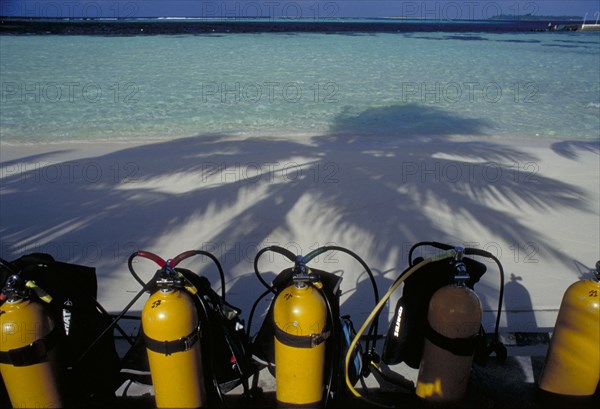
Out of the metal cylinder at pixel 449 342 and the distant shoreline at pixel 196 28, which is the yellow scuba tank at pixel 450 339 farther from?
the distant shoreline at pixel 196 28

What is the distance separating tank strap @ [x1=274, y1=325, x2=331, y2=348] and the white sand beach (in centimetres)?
114

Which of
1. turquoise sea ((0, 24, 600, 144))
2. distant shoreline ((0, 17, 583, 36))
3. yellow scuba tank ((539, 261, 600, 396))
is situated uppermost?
distant shoreline ((0, 17, 583, 36))

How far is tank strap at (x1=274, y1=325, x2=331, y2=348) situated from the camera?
184 cm

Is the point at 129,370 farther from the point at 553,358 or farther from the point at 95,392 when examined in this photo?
the point at 553,358

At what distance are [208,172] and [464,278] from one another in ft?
14.4

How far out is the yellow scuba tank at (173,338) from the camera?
1.78 m

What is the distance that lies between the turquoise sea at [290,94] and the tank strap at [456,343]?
23.8 ft

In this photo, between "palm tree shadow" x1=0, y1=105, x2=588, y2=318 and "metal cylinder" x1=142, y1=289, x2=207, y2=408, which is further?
"palm tree shadow" x1=0, y1=105, x2=588, y2=318

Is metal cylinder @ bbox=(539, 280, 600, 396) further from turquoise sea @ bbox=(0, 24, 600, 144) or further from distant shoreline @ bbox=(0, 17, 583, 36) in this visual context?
distant shoreline @ bbox=(0, 17, 583, 36)

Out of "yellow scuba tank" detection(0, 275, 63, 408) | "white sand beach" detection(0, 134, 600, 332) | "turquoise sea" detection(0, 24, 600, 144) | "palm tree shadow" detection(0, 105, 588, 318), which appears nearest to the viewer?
"yellow scuba tank" detection(0, 275, 63, 408)

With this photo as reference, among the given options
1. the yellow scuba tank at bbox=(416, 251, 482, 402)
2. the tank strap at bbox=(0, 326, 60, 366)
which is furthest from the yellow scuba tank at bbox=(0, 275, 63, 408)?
the yellow scuba tank at bbox=(416, 251, 482, 402)

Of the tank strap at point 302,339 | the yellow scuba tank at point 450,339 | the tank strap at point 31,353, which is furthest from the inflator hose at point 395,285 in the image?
the tank strap at point 31,353

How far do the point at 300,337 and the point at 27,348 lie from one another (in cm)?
112

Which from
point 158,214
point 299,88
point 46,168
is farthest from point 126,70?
point 158,214
